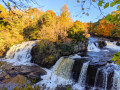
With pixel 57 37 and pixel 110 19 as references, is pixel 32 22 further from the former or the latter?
pixel 110 19

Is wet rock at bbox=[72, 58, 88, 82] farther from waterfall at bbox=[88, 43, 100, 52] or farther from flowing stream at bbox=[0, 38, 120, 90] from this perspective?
waterfall at bbox=[88, 43, 100, 52]

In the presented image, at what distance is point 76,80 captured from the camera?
22.5 feet

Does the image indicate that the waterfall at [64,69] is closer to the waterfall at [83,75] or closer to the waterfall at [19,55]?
the waterfall at [83,75]

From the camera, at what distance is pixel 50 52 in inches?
372

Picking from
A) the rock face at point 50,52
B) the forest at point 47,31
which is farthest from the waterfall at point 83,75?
the forest at point 47,31

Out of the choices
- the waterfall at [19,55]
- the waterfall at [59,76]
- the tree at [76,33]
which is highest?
the tree at [76,33]

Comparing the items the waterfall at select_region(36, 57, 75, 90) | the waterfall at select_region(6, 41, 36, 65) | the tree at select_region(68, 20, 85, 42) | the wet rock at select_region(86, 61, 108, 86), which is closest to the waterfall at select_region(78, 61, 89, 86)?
the wet rock at select_region(86, 61, 108, 86)

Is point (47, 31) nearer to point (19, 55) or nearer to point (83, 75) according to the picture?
point (19, 55)

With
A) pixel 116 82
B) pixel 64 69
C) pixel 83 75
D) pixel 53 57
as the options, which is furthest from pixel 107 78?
pixel 53 57

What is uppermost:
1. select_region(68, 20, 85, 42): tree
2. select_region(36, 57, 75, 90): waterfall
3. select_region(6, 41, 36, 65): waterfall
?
select_region(68, 20, 85, 42): tree

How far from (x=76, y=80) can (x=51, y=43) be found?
516 cm

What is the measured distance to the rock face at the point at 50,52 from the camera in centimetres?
916

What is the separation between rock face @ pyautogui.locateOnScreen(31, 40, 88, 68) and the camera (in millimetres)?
9164

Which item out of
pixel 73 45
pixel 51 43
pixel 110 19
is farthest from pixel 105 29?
pixel 110 19
